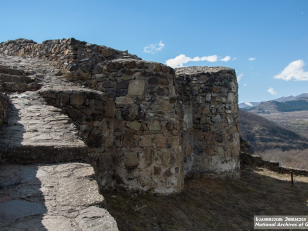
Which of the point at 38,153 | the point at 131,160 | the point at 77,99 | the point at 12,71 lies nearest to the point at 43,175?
the point at 38,153

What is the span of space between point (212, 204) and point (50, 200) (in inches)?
177

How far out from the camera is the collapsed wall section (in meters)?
7.35

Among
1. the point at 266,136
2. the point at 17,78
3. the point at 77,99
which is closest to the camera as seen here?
Result: the point at 77,99

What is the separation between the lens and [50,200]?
1.94 metres

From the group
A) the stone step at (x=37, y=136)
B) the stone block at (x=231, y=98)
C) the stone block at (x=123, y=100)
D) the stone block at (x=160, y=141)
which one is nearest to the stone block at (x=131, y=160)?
the stone block at (x=160, y=141)

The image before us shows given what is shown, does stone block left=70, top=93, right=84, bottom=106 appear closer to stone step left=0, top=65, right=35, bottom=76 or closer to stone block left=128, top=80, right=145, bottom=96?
stone block left=128, top=80, right=145, bottom=96

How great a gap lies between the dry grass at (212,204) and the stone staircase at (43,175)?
1665 millimetres

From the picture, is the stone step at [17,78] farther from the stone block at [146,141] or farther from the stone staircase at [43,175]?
the stone block at [146,141]

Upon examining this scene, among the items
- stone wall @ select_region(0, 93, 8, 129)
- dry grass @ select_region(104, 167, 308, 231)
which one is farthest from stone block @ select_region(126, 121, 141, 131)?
stone wall @ select_region(0, 93, 8, 129)

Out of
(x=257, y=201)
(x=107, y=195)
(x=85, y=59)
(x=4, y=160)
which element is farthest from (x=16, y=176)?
(x=257, y=201)

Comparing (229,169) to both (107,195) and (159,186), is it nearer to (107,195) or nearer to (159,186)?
(159,186)

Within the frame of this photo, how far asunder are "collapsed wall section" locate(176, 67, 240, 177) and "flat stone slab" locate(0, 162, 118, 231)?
5.20 metres

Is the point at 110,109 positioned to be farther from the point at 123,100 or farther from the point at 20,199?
the point at 20,199

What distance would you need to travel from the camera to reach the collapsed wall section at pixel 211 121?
7352 mm
